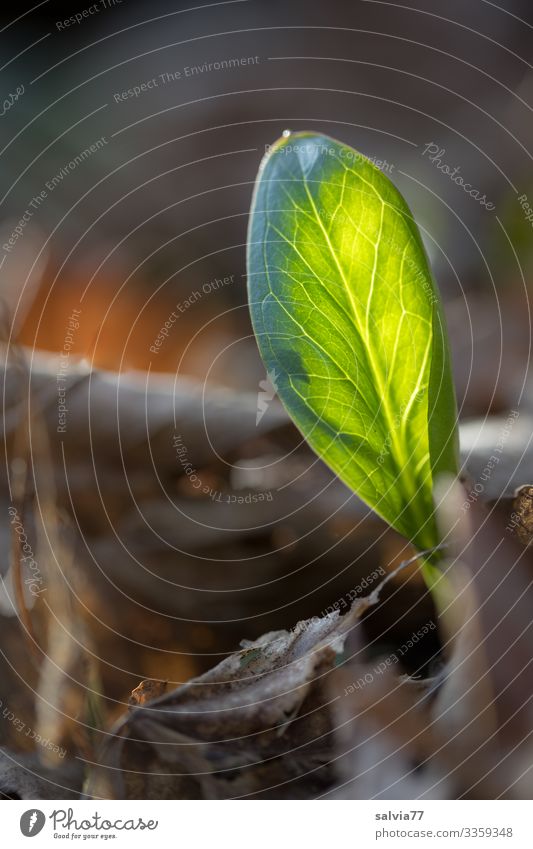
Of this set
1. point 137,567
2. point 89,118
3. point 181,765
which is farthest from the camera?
point 89,118

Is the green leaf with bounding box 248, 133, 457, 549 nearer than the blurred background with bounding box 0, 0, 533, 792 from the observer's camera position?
Yes

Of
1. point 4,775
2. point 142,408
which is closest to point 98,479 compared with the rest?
point 142,408

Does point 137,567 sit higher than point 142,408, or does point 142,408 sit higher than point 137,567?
point 142,408

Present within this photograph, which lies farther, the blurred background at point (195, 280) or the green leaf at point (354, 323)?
the blurred background at point (195, 280)

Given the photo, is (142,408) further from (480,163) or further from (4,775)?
(480,163)
